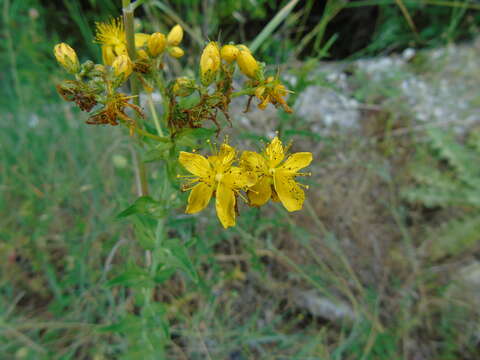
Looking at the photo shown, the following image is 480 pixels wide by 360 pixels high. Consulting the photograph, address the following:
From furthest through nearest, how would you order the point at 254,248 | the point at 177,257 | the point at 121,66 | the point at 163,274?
1. the point at 254,248
2. the point at 163,274
3. the point at 177,257
4. the point at 121,66

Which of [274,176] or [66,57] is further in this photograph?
[274,176]

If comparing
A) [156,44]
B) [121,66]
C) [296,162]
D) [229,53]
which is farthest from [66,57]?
[296,162]

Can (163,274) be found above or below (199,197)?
below

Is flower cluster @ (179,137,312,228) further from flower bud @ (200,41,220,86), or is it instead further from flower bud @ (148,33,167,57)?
flower bud @ (148,33,167,57)

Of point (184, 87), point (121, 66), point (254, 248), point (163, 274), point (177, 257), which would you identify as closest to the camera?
point (121, 66)

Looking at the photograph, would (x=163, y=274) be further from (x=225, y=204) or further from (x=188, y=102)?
(x=188, y=102)

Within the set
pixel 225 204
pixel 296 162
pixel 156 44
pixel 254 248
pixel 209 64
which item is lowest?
pixel 254 248

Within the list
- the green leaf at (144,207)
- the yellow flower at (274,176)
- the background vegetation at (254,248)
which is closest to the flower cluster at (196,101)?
the yellow flower at (274,176)

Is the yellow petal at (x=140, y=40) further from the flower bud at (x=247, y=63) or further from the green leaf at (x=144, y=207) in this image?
the green leaf at (x=144, y=207)
